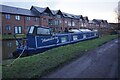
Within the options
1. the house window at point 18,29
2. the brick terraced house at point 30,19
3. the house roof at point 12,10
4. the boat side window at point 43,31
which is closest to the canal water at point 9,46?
the boat side window at point 43,31

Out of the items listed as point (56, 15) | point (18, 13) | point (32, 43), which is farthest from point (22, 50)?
point (56, 15)

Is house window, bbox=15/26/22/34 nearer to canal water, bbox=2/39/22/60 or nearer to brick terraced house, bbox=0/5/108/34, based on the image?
brick terraced house, bbox=0/5/108/34

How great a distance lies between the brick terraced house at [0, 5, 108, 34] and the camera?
4816 cm

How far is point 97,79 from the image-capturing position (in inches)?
312

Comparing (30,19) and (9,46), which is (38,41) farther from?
(30,19)

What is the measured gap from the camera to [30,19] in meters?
55.4

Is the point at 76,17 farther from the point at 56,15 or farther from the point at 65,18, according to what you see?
the point at 56,15

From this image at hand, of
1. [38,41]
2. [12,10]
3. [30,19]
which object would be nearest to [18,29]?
[12,10]

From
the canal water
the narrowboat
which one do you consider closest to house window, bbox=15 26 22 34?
the canal water

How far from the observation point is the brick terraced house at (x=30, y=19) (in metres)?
48.2

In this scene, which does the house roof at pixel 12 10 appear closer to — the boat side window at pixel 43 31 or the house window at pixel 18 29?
the house window at pixel 18 29

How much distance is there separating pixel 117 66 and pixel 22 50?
10.8 metres

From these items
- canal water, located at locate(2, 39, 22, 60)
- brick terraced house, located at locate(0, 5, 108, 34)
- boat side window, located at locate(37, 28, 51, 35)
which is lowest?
canal water, located at locate(2, 39, 22, 60)

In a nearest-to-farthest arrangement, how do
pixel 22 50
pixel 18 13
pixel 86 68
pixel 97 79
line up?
pixel 97 79
pixel 86 68
pixel 22 50
pixel 18 13
